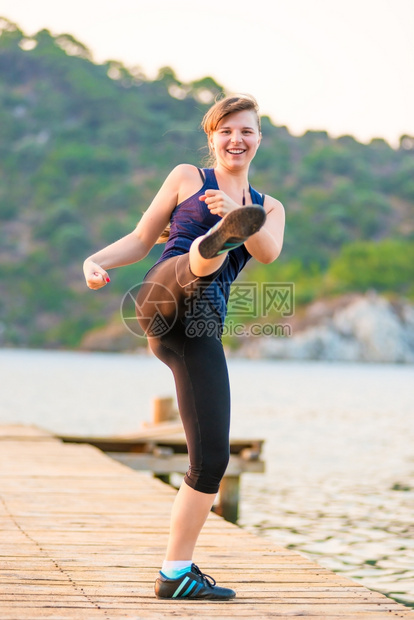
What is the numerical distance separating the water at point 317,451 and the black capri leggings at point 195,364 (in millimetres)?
4556

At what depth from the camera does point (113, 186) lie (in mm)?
129625

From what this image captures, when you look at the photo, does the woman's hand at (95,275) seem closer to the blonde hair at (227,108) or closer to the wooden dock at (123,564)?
the blonde hair at (227,108)

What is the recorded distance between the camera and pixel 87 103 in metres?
140

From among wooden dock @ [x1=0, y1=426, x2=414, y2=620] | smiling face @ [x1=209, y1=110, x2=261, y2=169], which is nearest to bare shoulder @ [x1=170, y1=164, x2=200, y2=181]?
smiling face @ [x1=209, y1=110, x2=261, y2=169]

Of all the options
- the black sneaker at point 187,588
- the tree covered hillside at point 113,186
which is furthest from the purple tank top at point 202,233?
the tree covered hillside at point 113,186

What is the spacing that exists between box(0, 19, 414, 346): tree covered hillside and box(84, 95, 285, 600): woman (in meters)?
102

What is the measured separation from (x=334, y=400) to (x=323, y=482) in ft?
96.8

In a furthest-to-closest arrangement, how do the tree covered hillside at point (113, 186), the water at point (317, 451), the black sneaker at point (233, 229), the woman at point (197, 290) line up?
the tree covered hillside at point (113, 186), the water at point (317, 451), the woman at point (197, 290), the black sneaker at point (233, 229)

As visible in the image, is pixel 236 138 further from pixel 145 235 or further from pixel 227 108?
pixel 145 235

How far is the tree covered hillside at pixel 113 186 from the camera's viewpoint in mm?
117250

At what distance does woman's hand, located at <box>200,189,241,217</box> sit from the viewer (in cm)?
384

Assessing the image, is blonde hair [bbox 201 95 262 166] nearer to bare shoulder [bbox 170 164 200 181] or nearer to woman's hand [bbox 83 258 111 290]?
bare shoulder [bbox 170 164 200 181]

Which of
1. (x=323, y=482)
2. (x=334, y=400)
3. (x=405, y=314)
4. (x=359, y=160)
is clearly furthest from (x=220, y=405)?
(x=359, y=160)

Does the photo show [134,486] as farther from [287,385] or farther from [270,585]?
[287,385]
